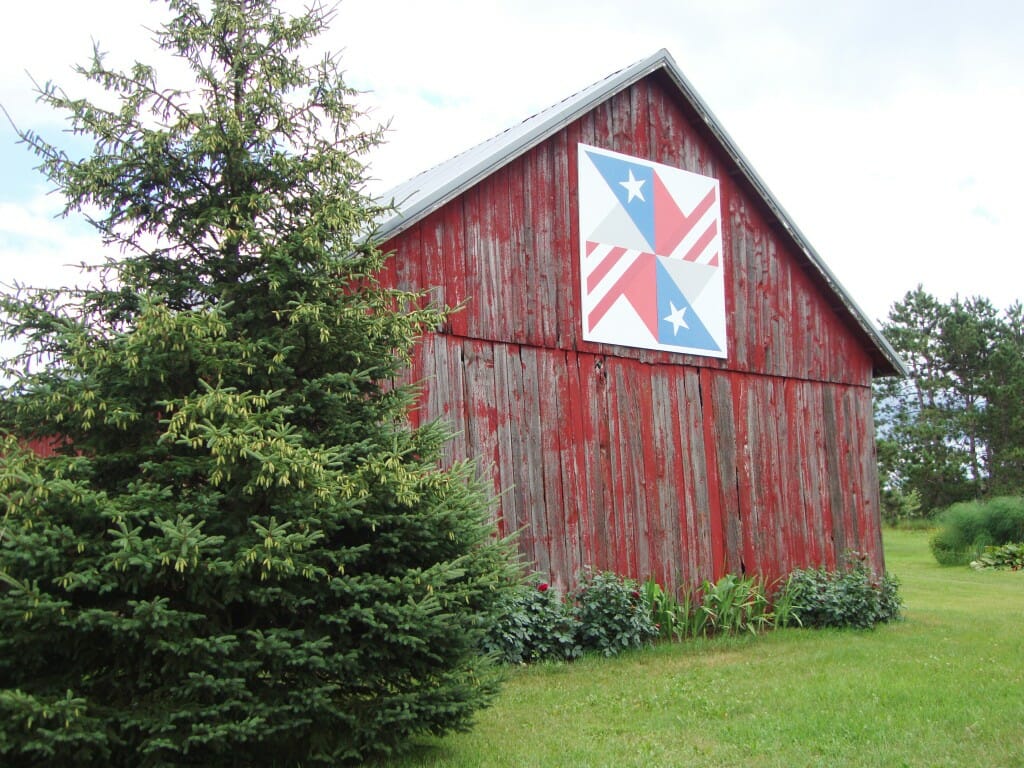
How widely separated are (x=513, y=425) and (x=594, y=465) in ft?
4.00

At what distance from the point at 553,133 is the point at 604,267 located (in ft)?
5.16

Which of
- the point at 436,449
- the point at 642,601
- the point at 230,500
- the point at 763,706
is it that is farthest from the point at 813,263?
the point at 230,500

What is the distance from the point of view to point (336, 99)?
271 inches

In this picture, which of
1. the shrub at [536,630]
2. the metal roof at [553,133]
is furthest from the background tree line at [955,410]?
the shrub at [536,630]

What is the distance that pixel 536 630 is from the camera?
32.7ft

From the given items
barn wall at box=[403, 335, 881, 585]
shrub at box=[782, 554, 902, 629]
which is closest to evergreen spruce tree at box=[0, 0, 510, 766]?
barn wall at box=[403, 335, 881, 585]

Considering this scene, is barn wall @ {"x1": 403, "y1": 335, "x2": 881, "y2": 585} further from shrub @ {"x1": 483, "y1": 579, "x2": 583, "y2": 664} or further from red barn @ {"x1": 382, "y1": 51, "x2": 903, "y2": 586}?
shrub @ {"x1": 483, "y1": 579, "x2": 583, "y2": 664}

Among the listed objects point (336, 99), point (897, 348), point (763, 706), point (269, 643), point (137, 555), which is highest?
point (897, 348)

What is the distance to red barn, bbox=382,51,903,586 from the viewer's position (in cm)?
1035

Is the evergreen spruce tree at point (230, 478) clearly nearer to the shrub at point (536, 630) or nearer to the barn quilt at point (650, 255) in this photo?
the shrub at point (536, 630)

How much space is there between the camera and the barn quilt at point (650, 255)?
1150 cm

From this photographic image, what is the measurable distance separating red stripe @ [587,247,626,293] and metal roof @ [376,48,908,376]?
1.51m

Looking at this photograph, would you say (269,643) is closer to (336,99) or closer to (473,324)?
(336,99)

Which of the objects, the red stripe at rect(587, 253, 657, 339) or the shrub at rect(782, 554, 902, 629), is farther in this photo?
the shrub at rect(782, 554, 902, 629)
